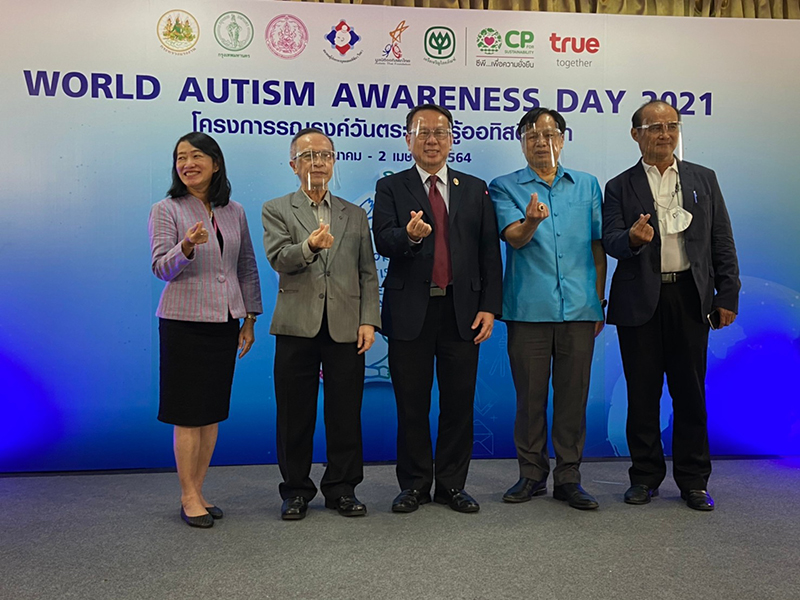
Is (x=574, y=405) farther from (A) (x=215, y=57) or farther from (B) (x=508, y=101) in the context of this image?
(A) (x=215, y=57)

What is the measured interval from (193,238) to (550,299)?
1.59 metres

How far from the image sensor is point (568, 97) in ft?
13.9

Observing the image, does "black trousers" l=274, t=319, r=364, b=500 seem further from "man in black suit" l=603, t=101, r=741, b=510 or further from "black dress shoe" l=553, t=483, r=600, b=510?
"man in black suit" l=603, t=101, r=741, b=510

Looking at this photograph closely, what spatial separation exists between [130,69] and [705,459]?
11.8 feet

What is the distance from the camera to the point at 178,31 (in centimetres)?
399

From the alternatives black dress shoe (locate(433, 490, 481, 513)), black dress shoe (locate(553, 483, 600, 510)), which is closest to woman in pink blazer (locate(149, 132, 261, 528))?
black dress shoe (locate(433, 490, 481, 513))

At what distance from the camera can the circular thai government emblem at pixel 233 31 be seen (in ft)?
13.2

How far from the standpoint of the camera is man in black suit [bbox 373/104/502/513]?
125 inches

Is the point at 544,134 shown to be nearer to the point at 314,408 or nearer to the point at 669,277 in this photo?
the point at 669,277

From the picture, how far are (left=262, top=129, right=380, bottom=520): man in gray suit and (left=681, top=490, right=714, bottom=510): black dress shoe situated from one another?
148 centimetres

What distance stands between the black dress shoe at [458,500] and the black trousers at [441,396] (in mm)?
34

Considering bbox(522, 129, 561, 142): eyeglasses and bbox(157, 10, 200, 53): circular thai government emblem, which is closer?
bbox(522, 129, 561, 142): eyeglasses

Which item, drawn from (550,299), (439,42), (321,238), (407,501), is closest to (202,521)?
(407,501)

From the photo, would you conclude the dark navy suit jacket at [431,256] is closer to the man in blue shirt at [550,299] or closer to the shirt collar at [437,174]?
the shirt collar at [437,174]
